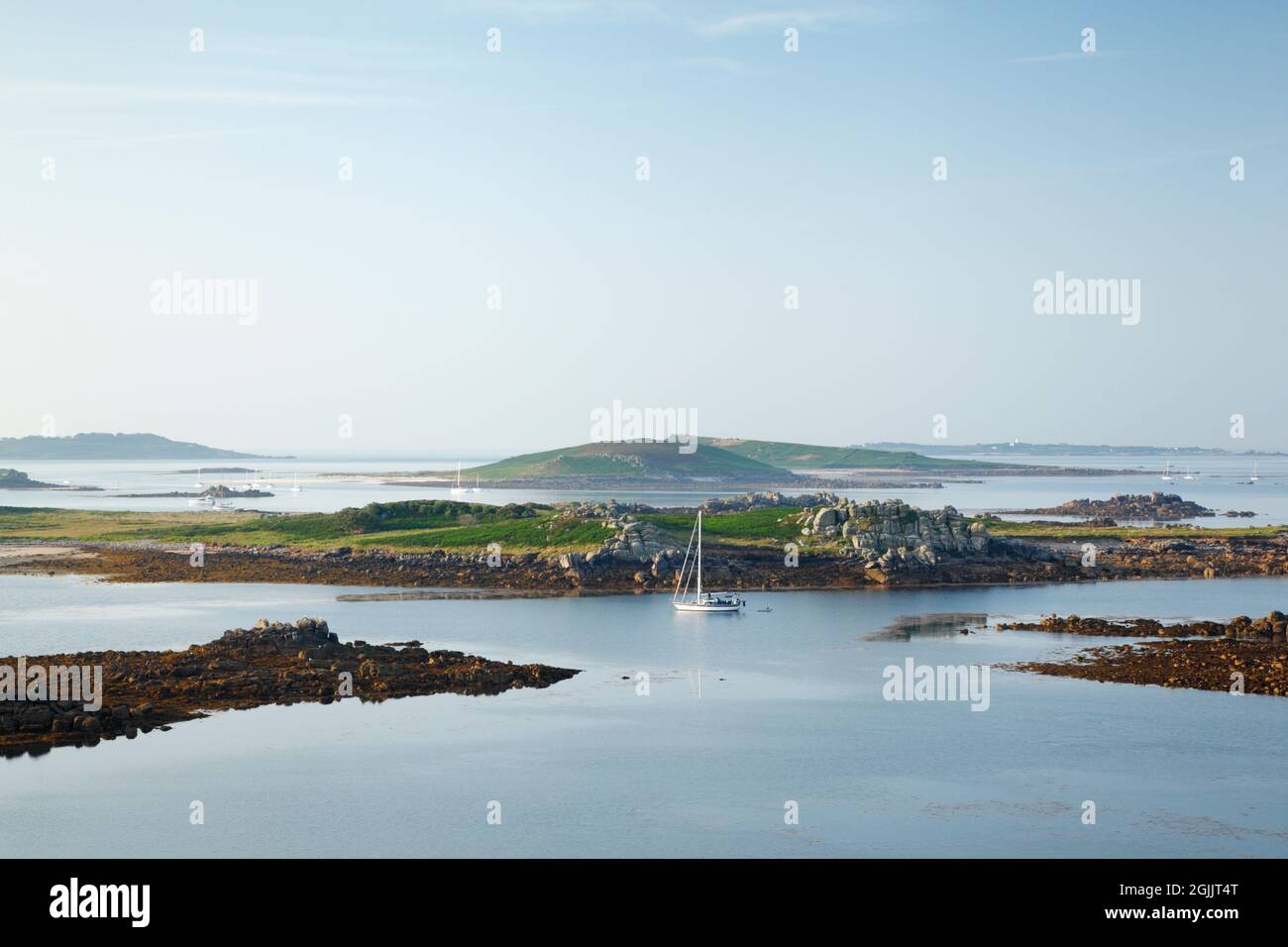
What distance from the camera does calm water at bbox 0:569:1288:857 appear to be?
3000 cm

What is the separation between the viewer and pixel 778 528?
96.4 meters

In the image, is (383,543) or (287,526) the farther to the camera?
(287,526)

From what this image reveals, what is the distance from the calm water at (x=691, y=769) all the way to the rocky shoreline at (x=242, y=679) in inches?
45.7

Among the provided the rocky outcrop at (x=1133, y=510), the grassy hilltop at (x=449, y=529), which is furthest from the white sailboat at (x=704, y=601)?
the rocky outcrop at (x=1133, y=510)

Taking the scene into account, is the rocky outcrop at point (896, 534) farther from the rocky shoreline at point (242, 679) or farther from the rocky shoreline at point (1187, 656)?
the rocky shoreline at point (242, 679)

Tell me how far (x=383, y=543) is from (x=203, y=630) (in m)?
37.0

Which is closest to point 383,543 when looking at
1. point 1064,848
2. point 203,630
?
point 203,630

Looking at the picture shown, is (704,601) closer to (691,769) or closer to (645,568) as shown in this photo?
(645,568)

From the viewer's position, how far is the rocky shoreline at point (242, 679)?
1503 inches

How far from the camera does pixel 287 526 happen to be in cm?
Result: 10706

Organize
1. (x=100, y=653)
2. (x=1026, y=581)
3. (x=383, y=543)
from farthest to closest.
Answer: (x=383, y=543) → (x=1026, y=581) → (x=100, y=653)

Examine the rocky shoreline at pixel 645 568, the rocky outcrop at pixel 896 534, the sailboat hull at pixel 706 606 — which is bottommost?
the sailboat hull at pixel 706 606
